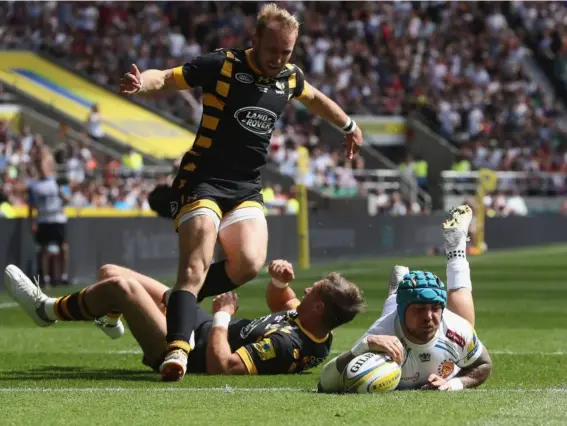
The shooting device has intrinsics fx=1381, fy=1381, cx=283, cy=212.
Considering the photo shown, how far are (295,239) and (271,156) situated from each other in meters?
7.54

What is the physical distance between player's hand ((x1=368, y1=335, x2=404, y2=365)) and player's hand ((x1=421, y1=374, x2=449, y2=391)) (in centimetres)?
23

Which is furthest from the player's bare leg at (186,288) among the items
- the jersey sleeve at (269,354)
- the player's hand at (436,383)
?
the player's hand at (436,383)

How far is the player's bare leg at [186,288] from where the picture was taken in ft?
27.0

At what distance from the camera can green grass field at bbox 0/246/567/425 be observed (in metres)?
6.59

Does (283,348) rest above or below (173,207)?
below

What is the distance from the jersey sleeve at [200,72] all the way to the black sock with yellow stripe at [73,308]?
5.00ft

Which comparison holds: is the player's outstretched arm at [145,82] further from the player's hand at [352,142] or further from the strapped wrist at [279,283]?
the player's hand at [352,142]

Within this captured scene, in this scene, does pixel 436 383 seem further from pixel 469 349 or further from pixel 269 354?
pixel 269 354

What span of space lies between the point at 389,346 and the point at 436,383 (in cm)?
39

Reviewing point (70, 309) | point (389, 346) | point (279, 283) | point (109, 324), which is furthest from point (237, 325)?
point (389, 346)

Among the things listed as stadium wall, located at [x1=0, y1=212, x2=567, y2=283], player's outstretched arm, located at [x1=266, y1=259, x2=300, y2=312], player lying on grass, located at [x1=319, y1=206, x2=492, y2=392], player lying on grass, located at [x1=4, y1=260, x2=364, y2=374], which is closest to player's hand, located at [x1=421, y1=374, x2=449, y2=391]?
player lying on grass, located at [x1=319, y1=206, x2=492, y2=392]

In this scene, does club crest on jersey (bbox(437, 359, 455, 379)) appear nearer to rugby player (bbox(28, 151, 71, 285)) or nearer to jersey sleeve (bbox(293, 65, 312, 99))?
jersey sleeve (bbox(293, 65, 312, 99))

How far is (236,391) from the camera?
7.86m

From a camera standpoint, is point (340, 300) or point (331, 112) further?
point (331, 112)
